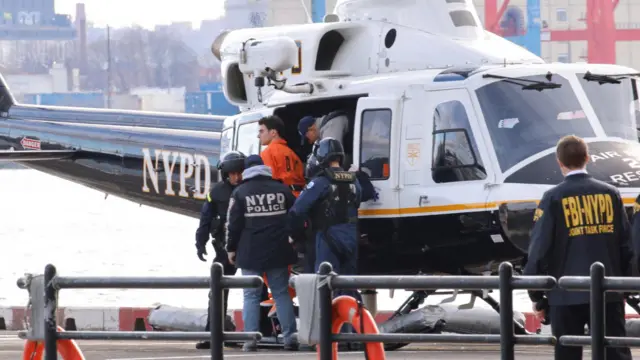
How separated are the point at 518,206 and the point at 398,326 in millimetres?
1917

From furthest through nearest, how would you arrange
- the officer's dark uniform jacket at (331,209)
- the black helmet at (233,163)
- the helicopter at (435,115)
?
the black helmet at (233,163) → the helicopter at (435,115) → the officer's dark uniform jacket at (331,209)

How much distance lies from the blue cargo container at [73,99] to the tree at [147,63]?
258 centimetres

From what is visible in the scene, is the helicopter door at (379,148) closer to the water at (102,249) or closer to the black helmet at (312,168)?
the black helmet at (312,168)

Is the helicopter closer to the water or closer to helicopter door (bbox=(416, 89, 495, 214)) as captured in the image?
helicopter door (bbox=(416, 89, 495, 214))

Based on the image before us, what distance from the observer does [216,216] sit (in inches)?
488

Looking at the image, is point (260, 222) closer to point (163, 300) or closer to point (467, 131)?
point (467, 131)

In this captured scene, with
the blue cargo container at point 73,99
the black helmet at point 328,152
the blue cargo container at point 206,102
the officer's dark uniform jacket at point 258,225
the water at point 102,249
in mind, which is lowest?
the water at point 102,249

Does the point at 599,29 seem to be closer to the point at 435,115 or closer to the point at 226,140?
the point at 226,140

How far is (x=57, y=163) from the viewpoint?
16781mm

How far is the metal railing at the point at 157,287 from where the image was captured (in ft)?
25.7

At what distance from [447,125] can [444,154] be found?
0.75ft

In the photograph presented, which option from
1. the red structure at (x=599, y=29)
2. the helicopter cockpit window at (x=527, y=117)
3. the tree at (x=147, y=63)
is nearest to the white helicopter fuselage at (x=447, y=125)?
the helicopter cockpit window at (x=527, y=117)

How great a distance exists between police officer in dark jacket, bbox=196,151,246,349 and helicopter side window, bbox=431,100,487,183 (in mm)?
1546

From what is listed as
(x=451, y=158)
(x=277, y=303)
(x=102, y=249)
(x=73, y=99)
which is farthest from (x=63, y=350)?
(x=73, y=99)
